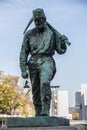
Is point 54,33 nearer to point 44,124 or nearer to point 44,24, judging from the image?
point 44,24

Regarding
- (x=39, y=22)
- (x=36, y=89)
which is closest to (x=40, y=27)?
(x=39, y=22)

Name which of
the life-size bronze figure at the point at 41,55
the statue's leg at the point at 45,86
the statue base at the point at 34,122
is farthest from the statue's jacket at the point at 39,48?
the statue base at the point at 34,122

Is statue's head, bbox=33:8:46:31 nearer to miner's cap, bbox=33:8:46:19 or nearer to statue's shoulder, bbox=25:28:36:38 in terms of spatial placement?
miner's cap, bbox=33:8:46:19

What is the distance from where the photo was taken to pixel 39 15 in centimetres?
873

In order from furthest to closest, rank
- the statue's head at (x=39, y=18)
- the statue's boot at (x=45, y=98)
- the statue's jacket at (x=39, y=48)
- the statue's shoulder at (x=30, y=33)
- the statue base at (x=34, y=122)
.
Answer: the statue's shoulder at (x=30, y=33) → the statue's head at (x=39, y=18) → the statue's jacket at (x=39, y=48) → the statue's boot at (x=45, y=98) → the statue base at (x=34, y=122)

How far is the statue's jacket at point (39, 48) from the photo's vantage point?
861 cm

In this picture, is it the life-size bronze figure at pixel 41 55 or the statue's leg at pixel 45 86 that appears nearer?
the statue's leg at pixel 45 86

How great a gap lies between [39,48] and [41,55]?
160 mm

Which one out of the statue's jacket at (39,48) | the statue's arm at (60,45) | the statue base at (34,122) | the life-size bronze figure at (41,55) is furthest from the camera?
the statue's arm at (60,45)

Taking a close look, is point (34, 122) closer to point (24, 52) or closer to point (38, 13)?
point (24, 52)

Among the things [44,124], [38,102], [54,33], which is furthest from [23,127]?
[54,33]

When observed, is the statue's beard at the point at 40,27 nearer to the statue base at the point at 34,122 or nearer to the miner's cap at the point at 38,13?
the miner's cap at the point at 38,13

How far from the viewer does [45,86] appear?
826 cm

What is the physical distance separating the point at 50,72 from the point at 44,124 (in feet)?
4.11
